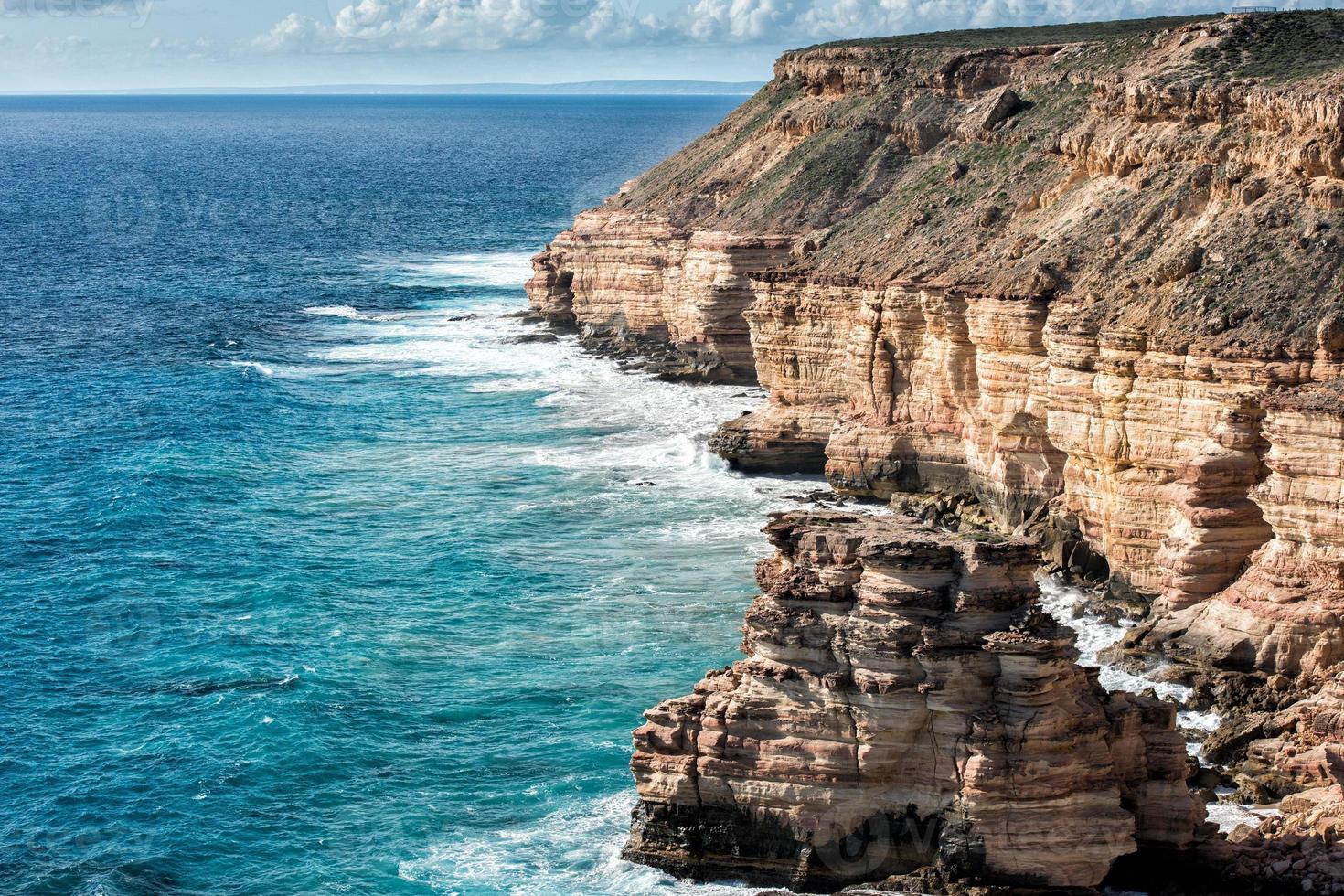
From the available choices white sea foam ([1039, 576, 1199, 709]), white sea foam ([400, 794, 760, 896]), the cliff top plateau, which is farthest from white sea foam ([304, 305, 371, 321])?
white sea foam ([400, 794, 760, 896])

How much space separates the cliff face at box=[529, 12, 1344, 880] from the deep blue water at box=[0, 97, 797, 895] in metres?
4.19

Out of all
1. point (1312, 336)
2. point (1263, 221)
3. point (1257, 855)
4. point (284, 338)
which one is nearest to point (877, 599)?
point (1257, 855)

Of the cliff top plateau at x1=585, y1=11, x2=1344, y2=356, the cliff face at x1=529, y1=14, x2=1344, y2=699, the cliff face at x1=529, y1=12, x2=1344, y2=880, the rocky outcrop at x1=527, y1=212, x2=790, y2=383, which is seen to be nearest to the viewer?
the cliff face at x1=529, y1=12, x2=1344, y2=880

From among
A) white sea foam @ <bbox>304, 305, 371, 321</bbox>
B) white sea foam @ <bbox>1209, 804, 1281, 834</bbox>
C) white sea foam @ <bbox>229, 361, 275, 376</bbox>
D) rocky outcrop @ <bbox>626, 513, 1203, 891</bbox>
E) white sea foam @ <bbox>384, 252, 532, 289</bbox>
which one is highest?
rocky outcrop @ <bbox>626, 513, 1203, 891</bbox>

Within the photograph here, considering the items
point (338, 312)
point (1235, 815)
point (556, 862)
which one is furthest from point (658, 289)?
point (1235, 815)

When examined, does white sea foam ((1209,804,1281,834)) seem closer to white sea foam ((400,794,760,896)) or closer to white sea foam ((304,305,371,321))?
white sea foam ((400,794,760,896))

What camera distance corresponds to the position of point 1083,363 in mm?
50500

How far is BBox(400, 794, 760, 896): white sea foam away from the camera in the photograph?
34.5m

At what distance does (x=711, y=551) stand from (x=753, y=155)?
44584 millimetres

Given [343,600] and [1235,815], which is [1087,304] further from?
[343,600]

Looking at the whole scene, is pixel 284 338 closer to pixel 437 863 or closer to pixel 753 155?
pixel 753 155

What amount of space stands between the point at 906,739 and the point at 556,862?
836cm

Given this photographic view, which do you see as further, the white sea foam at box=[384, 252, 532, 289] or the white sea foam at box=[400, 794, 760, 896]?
the white sea foam at box=[384, 252, 532, 289]

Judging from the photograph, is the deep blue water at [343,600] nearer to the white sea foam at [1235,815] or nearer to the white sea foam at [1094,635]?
the white sea foam at [1094,635]
